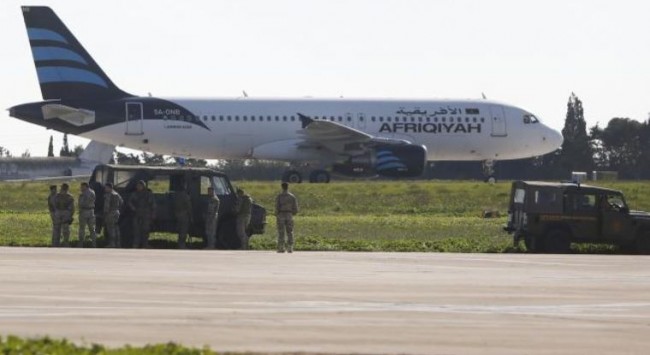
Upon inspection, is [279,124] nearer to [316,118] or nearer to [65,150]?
[316,118]

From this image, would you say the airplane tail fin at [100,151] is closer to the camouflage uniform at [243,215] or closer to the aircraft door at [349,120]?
the aircraft door at [349,120]

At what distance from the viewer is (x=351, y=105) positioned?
6712 centimetres

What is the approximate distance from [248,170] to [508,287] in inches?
2526

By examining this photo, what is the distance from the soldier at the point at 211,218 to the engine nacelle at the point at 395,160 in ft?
106

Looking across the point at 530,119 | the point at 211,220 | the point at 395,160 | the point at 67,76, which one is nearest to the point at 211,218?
the point at 211,220

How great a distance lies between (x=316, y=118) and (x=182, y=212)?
33868mm

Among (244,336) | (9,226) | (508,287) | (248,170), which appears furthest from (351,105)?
(244,336)

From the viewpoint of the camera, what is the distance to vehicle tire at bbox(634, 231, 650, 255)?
33.2 meters

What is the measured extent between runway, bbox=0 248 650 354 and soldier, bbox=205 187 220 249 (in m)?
4.21

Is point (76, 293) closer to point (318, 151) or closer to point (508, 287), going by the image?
point (508, 287)

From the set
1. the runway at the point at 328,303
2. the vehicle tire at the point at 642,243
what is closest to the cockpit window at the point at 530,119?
the vehicle tire at the point at 642,243

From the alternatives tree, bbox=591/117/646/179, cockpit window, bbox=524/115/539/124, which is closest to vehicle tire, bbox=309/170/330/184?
cockpit window, bbox=524/115/539/124

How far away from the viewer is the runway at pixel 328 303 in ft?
50.0

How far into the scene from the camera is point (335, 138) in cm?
6556
